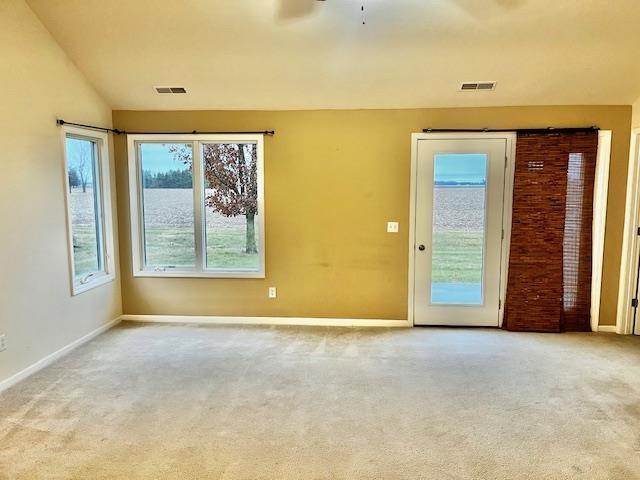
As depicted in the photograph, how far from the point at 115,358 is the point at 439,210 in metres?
3.35

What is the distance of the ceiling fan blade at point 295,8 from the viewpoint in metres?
3.16

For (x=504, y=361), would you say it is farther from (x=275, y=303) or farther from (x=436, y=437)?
(x=275, y=303)

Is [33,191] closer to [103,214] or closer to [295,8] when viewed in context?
[103,214]

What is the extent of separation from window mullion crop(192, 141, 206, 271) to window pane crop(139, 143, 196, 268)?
2.2 inches

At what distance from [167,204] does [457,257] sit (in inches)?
124

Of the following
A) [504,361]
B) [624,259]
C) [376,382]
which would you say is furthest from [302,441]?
[624,259]

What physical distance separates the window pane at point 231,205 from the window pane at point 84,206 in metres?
1.09

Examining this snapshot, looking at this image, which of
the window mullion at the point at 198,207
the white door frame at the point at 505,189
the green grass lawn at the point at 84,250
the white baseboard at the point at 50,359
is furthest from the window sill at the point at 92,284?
the white door frame at the point at 505,189

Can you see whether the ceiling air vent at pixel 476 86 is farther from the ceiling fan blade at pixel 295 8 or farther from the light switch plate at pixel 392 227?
the ceiling fan blade at pixel 295 8

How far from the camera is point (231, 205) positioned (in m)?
4.73

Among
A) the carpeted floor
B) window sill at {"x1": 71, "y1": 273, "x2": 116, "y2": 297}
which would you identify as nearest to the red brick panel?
the carpeted floor

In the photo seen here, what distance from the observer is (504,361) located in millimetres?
3719

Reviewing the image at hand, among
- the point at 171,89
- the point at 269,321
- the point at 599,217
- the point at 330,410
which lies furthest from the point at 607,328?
the point at 171,89

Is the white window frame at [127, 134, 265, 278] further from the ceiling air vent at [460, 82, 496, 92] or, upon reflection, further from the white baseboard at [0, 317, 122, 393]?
the ceiling air vent at [460, 82, 496, 92]
